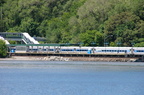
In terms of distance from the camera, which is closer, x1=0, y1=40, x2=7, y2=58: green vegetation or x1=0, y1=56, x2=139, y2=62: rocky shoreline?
x1=0, y1=56, x2=139, y2=62: rocky shoreline

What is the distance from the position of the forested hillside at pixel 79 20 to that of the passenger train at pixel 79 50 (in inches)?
205

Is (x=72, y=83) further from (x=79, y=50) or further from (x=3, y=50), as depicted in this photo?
(x=3, y=50)

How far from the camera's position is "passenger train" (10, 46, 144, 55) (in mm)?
120000

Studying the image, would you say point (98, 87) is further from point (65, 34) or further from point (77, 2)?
point (77, 2)

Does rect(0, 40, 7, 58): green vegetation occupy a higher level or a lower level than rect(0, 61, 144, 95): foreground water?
higher

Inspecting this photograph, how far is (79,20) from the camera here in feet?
459

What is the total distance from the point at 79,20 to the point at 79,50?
50.5 ft

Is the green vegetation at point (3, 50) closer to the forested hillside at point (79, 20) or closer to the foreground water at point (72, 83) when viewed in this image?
the forested hillside at point (79, 20)

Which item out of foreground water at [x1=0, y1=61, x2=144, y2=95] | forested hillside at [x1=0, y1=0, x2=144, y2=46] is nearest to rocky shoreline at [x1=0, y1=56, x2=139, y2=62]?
forested hillside at [x1=0, y1=0, x2=144, y2=46]

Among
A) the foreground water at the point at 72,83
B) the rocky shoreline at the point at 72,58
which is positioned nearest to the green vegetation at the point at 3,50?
the rocky shoreline at the point at 72,58

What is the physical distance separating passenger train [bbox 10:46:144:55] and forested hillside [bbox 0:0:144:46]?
5.22 metres

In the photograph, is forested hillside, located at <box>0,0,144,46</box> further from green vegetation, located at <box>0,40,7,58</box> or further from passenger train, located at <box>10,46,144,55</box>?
green vegetation, located at <box>0,40,7,58</box>

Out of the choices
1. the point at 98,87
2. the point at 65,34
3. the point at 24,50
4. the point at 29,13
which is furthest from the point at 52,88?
the point at 29,13

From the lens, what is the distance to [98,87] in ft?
203
